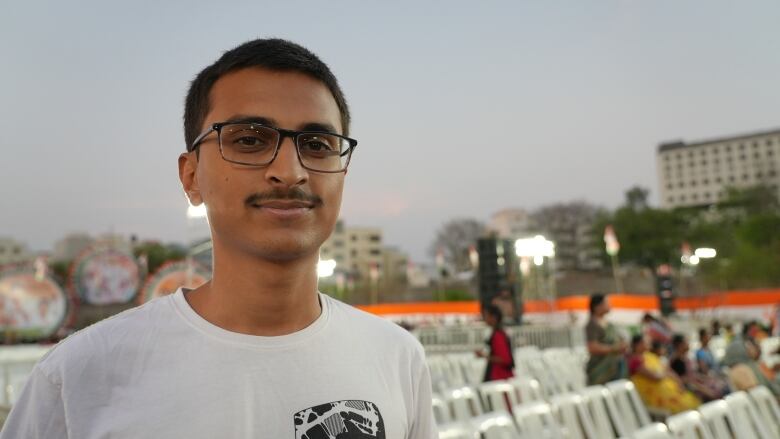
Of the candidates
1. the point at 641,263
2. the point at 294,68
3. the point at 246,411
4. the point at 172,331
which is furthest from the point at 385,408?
the point at 641,263

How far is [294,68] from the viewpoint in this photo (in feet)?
3.93

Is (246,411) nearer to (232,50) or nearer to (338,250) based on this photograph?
(232,50)

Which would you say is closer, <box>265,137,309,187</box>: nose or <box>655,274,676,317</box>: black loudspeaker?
<box>265,137,309,187</box>: nose

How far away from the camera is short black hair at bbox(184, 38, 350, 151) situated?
1.18 m

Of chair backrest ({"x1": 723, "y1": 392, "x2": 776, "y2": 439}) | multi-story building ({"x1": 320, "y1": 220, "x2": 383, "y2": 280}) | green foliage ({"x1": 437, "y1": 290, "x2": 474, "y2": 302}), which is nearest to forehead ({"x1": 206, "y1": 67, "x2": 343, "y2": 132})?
chair backrest ({"x1": 723, "y1": 392, "x2": 776, "y2": 439})

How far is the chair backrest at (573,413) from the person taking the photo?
4203mm

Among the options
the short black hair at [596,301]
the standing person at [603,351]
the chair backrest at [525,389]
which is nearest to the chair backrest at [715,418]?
the chair backrest at [525,389]

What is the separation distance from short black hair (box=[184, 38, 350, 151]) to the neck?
26 centimetres

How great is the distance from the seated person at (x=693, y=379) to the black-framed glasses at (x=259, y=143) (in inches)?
313

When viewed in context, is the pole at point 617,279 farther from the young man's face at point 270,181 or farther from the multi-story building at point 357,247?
the multi-story building at point 357,247

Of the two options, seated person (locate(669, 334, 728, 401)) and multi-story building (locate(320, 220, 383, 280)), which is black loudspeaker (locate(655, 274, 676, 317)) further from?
multi-story building (locate(320, 220, 383, 280))

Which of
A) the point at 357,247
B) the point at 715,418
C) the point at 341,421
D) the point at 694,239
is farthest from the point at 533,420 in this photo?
the point at 357,247

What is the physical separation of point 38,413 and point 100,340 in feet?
0.48

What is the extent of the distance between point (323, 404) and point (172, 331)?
0.30 metres
